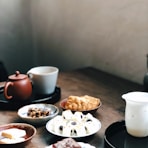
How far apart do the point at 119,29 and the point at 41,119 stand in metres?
0.85

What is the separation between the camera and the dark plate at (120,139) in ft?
3.42

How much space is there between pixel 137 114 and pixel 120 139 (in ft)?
0.35

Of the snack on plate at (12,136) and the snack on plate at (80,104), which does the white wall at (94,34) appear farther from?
the snack on plate at (12,136)

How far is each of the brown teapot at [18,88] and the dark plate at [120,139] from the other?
16.3 inches

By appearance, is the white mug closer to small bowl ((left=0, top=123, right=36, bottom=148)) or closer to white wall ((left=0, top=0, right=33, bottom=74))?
small bowl ((left=0, top=123, right=36, bottom=148))

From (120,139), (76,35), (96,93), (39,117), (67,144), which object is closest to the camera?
(67,144)

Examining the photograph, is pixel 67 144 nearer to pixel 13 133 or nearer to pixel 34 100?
pixel 13 133

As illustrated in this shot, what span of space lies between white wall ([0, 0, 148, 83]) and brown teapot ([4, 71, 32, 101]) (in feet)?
2.19

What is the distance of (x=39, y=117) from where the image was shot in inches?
47.3

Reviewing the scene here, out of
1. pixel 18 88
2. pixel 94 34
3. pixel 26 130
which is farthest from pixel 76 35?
pixel 26 130

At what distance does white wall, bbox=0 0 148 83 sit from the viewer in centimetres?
177

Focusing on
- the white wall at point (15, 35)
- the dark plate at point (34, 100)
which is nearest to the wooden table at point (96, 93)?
the dark plate at point (34, 100)

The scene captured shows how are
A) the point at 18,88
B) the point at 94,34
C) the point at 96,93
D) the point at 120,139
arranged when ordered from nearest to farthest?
the point at 120,139 < the point at 18,88 < the point at 96,93 < the point at 94,34

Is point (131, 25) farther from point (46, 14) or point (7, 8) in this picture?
point (7, 8)
